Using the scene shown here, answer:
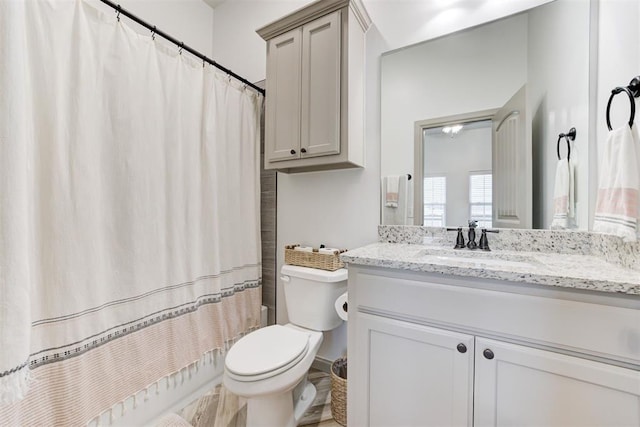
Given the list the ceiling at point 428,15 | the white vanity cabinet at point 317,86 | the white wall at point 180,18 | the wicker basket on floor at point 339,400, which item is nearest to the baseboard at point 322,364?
the wicker basket on floor at point 339,400

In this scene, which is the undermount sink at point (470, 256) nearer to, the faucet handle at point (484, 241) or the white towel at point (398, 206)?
the faucet handle at point (484, 241)

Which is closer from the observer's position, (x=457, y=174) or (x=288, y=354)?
(x=288, y=354)

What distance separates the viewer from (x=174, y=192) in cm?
148

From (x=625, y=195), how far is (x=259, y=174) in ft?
6.09

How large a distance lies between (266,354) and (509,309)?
999 millimetres

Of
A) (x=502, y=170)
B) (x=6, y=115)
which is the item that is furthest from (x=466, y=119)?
(x=6, y=115)

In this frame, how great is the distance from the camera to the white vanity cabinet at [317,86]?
1482 mm

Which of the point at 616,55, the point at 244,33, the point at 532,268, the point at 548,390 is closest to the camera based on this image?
the point at 548,390

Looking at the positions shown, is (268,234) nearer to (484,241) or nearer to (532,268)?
(484,241)

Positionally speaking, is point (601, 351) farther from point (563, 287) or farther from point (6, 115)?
point (6, 115)

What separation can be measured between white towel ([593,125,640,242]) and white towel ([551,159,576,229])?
0.32m

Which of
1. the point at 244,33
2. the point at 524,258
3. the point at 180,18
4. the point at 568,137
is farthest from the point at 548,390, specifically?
the point at 180,18

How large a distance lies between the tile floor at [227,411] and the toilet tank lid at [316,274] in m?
0.72

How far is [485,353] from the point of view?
0.89 m
